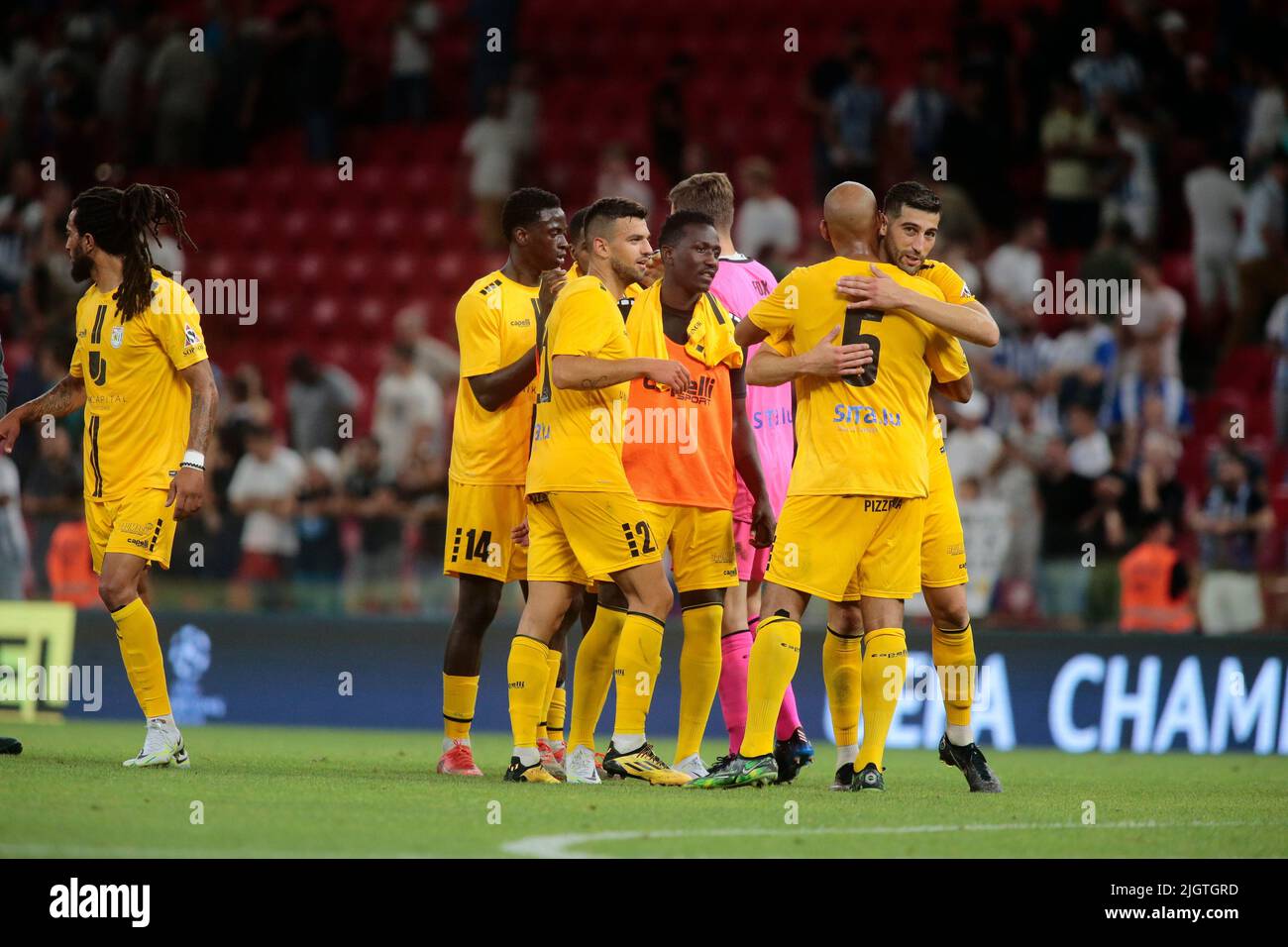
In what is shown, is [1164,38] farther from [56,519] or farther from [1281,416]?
[56,519]

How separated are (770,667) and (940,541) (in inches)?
38.1

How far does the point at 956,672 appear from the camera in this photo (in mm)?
8094

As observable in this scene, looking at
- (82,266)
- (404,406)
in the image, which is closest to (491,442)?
(82,266)

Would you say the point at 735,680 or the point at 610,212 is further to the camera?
the point at 735,680

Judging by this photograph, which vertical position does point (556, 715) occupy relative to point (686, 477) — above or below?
below

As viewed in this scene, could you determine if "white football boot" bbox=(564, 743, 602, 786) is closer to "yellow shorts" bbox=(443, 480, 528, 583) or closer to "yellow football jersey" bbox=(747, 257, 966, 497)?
"yellow shorts" bbox=(443, 480, 528, 583)

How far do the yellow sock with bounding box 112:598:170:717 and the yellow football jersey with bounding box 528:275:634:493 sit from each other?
1.86 meters

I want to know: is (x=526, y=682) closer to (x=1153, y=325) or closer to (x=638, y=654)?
(x=638, y=654)

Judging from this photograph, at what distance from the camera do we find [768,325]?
7.88 meters

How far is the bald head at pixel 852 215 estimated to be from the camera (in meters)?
7.83

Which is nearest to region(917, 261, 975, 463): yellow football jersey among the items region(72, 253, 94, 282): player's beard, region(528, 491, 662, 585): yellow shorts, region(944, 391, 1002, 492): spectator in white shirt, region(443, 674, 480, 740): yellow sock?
region(528, 491, 662, 585): yellow shorts

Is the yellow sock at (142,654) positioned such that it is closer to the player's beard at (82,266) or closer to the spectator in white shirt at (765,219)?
the player's beard at (82,266)

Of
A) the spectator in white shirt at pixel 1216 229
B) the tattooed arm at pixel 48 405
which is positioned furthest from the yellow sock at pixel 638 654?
the spectator in white shirt at pixel 1216 229
